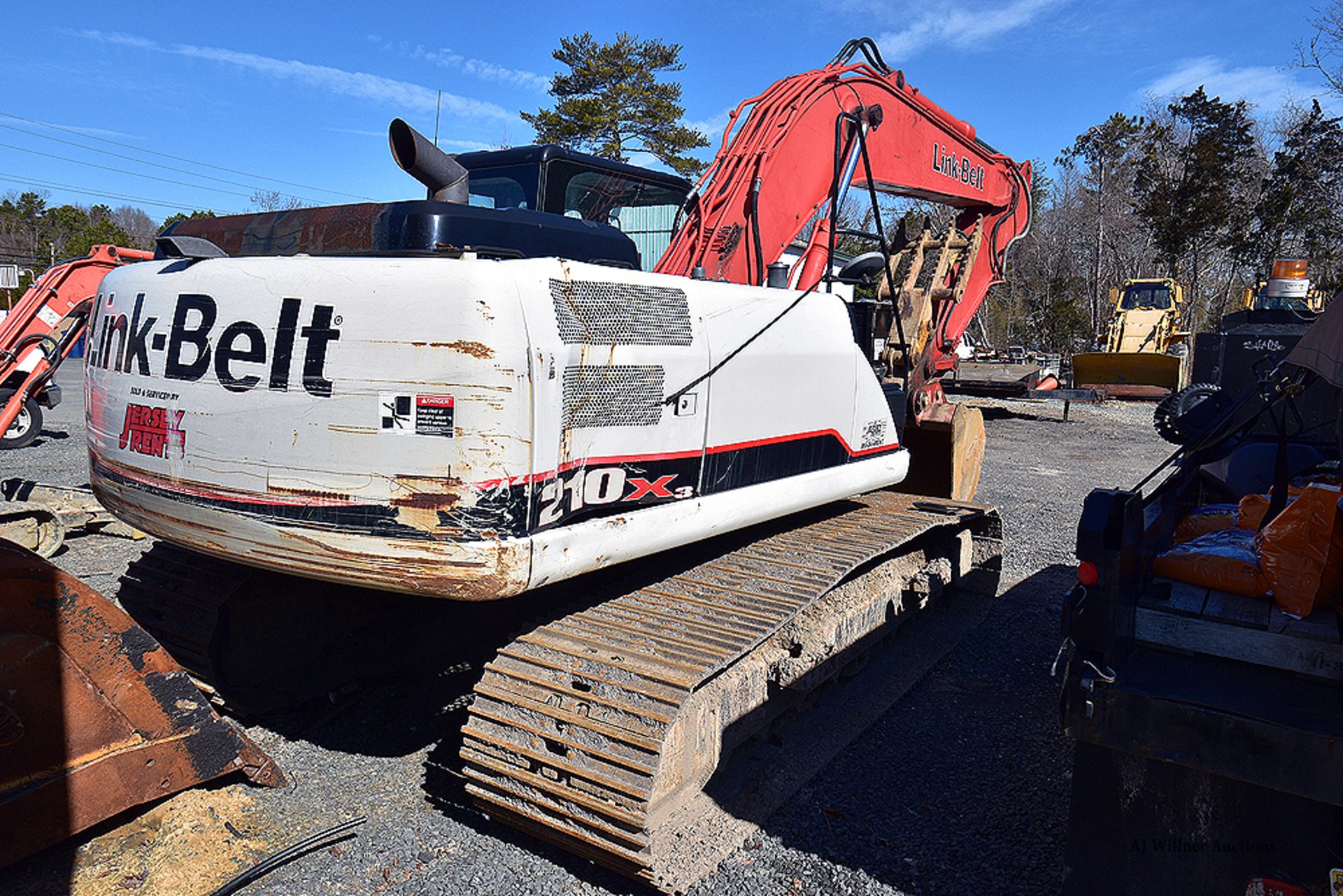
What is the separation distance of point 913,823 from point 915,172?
4.04 meters

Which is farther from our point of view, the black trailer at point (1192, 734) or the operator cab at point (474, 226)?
the operator cab at point (474, 226)

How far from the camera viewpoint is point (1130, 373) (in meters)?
18.0

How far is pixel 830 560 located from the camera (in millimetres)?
3920

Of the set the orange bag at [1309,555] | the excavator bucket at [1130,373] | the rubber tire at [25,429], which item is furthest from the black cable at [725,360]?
the excavator bucket at [1130,373]

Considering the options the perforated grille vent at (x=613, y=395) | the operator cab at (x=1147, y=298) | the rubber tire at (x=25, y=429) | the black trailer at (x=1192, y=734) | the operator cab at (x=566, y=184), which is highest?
the operator cab at (x=1147, y=298)

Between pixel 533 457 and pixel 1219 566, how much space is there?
212cm

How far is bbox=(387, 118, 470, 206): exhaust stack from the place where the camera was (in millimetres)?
3211

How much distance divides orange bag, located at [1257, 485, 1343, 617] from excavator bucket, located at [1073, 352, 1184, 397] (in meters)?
16.3

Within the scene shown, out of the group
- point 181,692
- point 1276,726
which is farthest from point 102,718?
point 1276,726

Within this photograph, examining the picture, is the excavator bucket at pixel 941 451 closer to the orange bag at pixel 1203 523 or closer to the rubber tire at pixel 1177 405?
the orange bag at pixel 1203 523

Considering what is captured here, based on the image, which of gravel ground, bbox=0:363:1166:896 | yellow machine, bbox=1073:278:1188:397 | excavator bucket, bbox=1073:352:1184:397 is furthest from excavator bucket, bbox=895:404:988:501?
yellow machine, bbox=1073:278:1188:397

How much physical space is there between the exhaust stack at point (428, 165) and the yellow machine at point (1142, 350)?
55.2 feet

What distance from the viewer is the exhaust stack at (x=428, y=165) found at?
321 cm

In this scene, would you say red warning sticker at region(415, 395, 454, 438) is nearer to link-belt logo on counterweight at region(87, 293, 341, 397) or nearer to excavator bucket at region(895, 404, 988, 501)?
link-belt logo on counterweight at region(87, 293, 341, 397)
